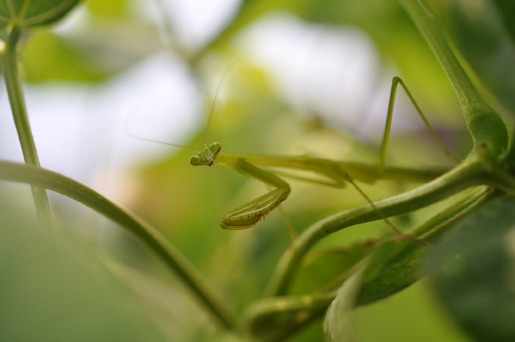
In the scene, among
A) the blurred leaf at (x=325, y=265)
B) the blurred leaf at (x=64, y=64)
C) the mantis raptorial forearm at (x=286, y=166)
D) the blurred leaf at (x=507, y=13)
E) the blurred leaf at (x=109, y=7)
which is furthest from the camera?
the blurred leaf at (x=109, y=7)

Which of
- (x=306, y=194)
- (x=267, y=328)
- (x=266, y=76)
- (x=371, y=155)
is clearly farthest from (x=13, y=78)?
(x=266, y=76)

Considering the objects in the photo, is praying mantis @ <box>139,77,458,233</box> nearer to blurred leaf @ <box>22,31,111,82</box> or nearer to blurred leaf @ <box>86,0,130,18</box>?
blurred leaf @ <box>22,31,111,82</box>

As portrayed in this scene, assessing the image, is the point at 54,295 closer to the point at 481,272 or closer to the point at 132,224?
the point at 132,224

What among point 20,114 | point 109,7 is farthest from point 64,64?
point 20,114

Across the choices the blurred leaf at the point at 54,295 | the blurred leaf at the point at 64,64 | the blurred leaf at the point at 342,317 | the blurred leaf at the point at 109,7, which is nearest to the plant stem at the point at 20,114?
the blurred leaf at the point at 54,295

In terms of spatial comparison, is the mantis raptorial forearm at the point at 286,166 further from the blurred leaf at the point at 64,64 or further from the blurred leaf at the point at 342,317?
the blurred leaf at the point at 64,64

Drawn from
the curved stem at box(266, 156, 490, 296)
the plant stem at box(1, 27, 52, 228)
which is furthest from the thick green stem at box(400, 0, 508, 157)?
the plant stem at box(1, 27, 52, 228)

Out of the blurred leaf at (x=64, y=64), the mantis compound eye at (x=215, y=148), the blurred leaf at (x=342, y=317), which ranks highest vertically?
the blurred leaf at (x=64, y=64)
